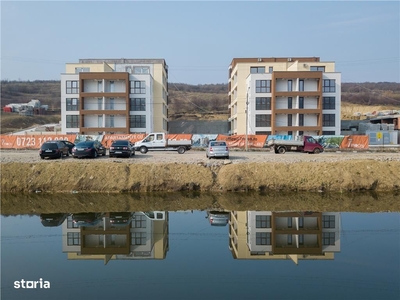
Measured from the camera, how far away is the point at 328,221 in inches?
704

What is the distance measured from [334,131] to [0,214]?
61267 millimetres

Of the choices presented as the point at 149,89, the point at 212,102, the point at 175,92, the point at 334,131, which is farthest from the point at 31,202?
the point at 175,92

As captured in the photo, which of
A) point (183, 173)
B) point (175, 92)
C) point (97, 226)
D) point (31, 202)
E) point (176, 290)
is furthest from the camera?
point (175, 92)

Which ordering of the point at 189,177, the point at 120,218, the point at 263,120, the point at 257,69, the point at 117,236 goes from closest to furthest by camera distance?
the point at 117,236 → the point at 120,218 → the point at 189,177 → the point at 263,120 → the point at 257,69

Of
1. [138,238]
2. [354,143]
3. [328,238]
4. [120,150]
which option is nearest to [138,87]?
[354,143]

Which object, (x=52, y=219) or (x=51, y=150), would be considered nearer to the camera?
(x=52, y=219)

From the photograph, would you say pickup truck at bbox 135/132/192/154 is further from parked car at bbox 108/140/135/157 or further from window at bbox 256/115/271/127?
window at bbox 256/115/271/127

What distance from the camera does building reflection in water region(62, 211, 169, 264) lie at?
13602mm

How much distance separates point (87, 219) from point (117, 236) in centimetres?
348

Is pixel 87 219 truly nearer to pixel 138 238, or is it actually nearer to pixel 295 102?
pixel 138 238

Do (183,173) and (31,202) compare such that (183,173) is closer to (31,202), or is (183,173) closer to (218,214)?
(218,214)

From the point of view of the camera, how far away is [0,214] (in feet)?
66.2

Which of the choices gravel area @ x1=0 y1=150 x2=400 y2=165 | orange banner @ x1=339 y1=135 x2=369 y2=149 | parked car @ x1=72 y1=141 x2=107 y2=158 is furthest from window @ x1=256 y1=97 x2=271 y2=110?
parked car @ x1=72 y1=141 x2=107 y2=158

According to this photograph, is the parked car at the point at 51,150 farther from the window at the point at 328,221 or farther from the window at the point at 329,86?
the window at the point at 329,86
